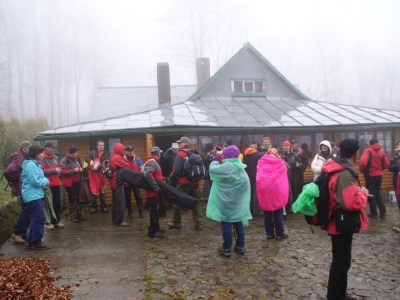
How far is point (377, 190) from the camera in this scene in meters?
7.78

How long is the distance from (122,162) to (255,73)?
9.11m

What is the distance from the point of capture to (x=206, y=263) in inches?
Result: 204

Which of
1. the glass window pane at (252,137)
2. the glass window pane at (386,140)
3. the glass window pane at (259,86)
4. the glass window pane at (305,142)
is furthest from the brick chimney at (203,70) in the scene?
the glass window pane at (386,140)

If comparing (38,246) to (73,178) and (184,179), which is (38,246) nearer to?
(73,178)

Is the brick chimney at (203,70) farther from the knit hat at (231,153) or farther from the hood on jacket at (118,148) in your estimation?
the knit hat at (231,153)

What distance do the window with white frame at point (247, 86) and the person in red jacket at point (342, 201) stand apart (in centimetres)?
1073

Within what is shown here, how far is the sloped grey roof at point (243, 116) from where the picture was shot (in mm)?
10109

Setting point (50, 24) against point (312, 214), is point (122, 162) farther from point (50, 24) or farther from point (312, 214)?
point (50, 24)

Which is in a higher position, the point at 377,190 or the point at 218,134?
the point at 218,134

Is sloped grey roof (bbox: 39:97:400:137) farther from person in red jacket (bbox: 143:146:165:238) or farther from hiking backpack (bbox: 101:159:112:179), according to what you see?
person in red jacket (bbox: 143:146:165:238)

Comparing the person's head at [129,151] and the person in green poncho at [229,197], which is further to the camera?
the person's head at [129,151]

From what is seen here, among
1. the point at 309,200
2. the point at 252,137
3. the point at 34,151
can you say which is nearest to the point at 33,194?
the point at 34,151

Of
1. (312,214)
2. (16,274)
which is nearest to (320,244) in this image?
(312,214)

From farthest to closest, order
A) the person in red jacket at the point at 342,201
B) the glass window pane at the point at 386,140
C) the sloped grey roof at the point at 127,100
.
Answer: the sloped grey roof at the point at 127,100
the glass window pane at the point at 386,140
the person in red jacket at the point at 342,201
